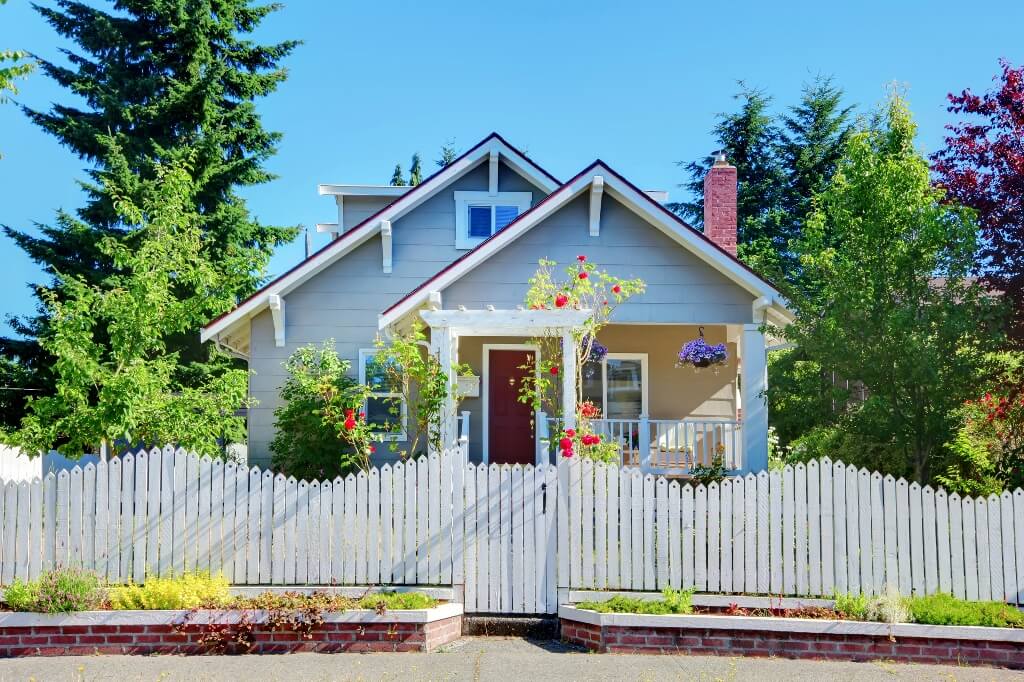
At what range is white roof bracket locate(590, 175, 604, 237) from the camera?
43.0ft

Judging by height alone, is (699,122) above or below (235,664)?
above

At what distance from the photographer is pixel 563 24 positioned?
18203 mm

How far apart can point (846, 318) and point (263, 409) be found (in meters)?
9.73

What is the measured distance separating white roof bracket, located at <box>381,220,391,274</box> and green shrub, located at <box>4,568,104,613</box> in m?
8.31

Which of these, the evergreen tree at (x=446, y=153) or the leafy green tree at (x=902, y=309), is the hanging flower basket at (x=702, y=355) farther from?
the evergreen tree at (x=446, y=153)

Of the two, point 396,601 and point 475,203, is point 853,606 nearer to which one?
point 396,601

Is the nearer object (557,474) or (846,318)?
(557,474)

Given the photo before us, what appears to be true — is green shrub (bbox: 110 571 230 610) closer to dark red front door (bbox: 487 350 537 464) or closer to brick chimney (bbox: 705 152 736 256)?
dark red front door (bbox: 487 350 537 464)

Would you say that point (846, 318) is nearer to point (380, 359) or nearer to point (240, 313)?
point (380, 359)

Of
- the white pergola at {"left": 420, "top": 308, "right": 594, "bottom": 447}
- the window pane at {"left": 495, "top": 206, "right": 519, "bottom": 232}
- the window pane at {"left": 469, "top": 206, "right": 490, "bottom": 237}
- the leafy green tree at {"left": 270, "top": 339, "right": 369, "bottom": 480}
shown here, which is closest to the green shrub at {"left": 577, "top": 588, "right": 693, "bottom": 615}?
A: the white pergola at {"left": 420, "top": 308, "right": 594, "bottom": 447}

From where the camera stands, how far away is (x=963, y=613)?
7590 millimetres

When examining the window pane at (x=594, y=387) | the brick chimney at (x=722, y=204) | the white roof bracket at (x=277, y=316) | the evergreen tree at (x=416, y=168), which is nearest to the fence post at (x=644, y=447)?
the window pane at (x=594, y=387)

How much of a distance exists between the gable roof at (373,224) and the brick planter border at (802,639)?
8.96 metres

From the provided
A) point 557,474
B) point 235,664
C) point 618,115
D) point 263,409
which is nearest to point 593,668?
point 557,474
